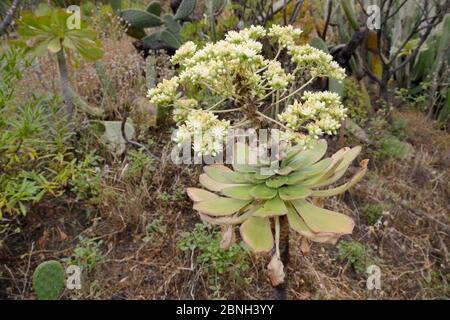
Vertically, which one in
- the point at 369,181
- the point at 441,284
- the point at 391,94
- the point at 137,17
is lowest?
the point at 441,284

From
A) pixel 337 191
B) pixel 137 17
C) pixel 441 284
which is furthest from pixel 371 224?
pixel 137 17

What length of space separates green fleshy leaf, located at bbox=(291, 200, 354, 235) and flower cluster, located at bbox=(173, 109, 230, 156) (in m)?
0.40

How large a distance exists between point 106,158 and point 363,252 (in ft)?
4.95

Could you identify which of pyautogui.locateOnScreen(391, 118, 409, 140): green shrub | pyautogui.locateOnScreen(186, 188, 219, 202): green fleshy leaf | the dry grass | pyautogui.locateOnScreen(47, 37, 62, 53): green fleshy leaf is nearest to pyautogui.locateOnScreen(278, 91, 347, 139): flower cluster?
pyautogui.locateOnScreen(186, 188, 219, 202): green fleshy leaf

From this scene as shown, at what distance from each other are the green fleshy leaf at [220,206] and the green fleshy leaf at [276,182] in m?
0.10

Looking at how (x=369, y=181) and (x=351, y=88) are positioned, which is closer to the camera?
(x=369, y=181)

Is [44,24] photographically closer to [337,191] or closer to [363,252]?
[337,191]

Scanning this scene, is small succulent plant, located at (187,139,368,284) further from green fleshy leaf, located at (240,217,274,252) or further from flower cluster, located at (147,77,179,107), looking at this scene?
flower cluster, located at (147,77,179,107)

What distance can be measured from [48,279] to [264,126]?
109 centimetres

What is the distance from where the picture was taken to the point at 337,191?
143 centimetres

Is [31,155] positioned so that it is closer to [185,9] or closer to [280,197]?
[280,197]

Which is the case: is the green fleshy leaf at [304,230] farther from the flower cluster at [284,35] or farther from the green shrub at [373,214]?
the green shrub at [373,214]

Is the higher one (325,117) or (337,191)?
(325,117)

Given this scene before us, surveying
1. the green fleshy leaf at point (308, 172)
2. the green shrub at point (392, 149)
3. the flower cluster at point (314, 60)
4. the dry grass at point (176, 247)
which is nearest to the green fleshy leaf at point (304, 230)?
the green fleshy leaf at point (308, 172)
